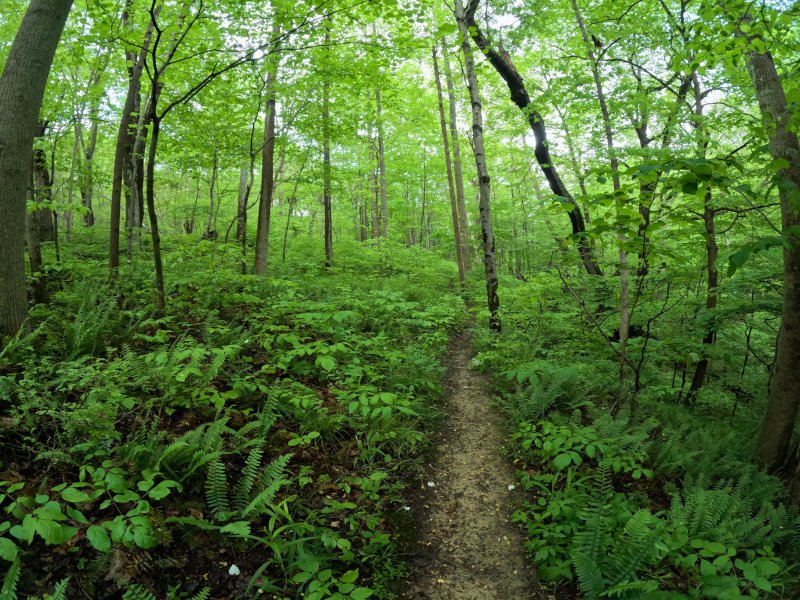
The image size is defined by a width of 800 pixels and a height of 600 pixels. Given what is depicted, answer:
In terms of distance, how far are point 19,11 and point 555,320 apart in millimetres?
14161

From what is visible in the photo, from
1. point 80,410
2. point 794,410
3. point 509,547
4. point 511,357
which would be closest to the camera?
point 80,410

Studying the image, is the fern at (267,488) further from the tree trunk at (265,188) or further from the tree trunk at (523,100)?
the tree trunk at (523,100)

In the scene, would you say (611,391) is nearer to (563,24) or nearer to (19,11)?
(563,24)

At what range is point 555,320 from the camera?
27.4 feet


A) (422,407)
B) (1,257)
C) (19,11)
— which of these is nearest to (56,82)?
(19,11)

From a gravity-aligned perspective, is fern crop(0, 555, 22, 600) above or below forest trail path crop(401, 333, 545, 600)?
above

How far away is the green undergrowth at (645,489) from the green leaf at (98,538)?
9.78ft

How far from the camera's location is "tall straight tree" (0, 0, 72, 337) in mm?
3625

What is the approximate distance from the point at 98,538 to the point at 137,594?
0.41 metres

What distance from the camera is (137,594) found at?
2227 mm

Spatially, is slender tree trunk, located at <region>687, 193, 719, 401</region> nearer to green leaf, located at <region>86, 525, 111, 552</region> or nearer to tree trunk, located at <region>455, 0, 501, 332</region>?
tree trunk, located at <region>455, 0, 501, 332</region>

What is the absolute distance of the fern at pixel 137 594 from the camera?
2193 millimetres

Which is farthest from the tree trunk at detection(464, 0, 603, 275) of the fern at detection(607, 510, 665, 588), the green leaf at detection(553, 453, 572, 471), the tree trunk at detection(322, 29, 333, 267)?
the fern at detection(607, 510, 665, 588)

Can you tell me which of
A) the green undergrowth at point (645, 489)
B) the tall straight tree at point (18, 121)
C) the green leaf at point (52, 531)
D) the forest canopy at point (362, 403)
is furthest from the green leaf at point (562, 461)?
the tall straight tree at point (18, 121)
